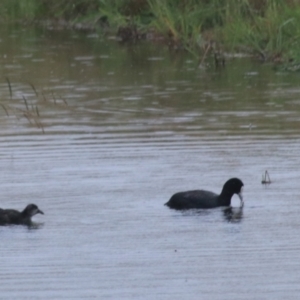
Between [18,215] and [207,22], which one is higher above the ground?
[18,215]

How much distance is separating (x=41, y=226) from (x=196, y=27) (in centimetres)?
1570

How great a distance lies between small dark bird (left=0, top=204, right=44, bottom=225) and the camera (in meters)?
12.0

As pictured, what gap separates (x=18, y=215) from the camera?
12.1 m

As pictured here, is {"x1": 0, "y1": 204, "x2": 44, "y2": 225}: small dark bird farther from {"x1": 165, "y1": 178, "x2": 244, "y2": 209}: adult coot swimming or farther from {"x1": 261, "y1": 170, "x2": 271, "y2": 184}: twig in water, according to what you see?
{"x1": 261, "y1": 170, "x2": 271, "y2": 184}: twig in water

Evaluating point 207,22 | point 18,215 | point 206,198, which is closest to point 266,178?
point 206,198

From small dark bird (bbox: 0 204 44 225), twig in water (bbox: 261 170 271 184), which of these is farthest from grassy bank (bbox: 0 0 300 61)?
small dark bird (bbox: 0 204 44 225)

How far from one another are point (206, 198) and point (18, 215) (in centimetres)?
174

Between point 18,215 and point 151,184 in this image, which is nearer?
point 18,215

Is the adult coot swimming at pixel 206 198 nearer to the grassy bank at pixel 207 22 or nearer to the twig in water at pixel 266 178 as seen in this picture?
the twig in water at pixel 266 178

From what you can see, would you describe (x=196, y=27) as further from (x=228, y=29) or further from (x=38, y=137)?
(x=38, y=137)

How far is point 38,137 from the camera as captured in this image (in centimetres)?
1655

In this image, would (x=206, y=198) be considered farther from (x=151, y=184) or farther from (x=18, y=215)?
(x=18, y=215)

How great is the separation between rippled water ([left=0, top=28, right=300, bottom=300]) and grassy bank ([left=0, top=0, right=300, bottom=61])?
106 centimetres

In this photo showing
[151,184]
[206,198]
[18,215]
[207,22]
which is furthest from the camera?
[207,22]
